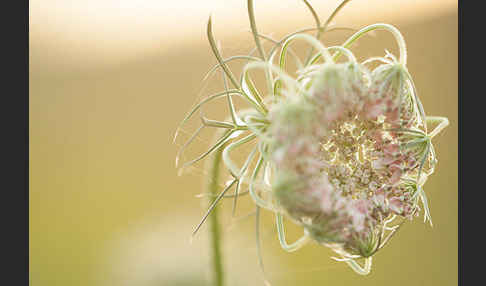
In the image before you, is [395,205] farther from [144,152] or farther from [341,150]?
[144,152]

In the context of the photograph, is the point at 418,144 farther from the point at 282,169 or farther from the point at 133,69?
the point at 133,69

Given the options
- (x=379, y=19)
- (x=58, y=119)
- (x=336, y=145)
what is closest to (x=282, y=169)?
(x=336, y=145)

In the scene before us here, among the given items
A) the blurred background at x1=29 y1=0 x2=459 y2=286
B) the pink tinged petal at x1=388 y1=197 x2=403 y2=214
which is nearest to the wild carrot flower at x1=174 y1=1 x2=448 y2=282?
the pink tinged petal at x1=388 y1=197 x2=403 y2=214

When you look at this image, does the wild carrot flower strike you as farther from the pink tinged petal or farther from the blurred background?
the blurred background

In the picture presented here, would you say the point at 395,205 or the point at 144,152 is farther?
the point at 144,152

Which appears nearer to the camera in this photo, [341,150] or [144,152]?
[341,150]

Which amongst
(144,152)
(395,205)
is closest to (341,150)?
(395,205)

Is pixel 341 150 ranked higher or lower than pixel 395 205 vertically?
higher

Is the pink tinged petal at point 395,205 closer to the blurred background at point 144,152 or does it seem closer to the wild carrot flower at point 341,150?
the wild carrot flower at point 341,150

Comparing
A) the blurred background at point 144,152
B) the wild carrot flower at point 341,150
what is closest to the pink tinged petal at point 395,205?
the wild carrot flower at point 341,150
